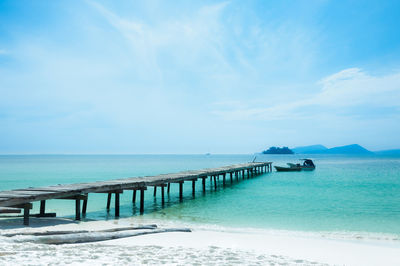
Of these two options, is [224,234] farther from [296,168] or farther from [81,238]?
[296,168]

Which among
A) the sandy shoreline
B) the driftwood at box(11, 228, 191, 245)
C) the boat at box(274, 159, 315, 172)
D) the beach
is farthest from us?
the boat at box(274, 159, 315, 172)

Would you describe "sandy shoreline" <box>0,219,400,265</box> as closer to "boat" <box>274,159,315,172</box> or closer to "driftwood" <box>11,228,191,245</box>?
"driftwood" <box>11,228,191,245</box>

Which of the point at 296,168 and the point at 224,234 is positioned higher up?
the point at 296,168

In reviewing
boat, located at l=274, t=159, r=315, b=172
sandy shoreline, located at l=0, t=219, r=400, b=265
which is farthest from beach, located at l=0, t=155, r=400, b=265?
boat, located at l=274, t=159, r=315, b=172

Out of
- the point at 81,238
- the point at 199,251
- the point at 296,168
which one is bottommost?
the point at 199,251

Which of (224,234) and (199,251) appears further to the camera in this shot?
(224,234)

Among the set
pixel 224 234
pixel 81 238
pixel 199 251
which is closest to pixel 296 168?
pixel 224 234

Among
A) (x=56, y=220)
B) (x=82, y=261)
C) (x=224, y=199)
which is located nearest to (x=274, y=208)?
(x=224, y=199)

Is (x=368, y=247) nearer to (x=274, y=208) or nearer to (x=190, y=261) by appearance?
(x=190, y=261)

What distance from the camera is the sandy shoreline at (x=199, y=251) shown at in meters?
6.01

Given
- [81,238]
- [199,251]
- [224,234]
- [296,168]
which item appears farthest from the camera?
[296,168]

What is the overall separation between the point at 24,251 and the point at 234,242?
4.94m

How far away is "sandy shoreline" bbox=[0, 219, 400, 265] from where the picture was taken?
6008 millimetres

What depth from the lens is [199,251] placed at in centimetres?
711
